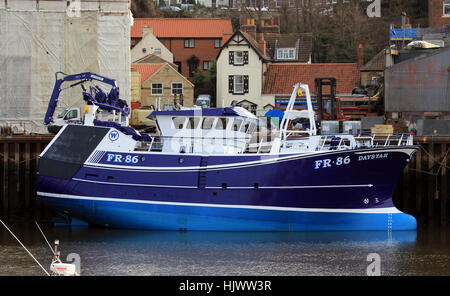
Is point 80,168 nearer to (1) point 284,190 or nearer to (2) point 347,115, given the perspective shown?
(1) point 284,190

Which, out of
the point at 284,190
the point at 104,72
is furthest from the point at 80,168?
the point at 104,72

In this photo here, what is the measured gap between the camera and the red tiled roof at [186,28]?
6303cm

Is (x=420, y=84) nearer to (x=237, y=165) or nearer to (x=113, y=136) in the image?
(x=237, y=165)

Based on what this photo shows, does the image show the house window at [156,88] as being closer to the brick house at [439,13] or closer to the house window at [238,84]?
the house window at [238,84]

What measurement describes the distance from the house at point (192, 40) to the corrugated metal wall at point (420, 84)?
23972 mm

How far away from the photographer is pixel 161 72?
172ft

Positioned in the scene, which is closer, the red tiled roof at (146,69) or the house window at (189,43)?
the red tiled roof at (146,69)

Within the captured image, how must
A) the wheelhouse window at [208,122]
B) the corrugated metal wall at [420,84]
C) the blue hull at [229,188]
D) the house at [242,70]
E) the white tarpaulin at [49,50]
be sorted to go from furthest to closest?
the house at [242,70]
the white tarpaulin at [49,50]
the corrugated metal wall at [420,84]
the wheelhouse window at [208,122]
the blue hull at [229,188]

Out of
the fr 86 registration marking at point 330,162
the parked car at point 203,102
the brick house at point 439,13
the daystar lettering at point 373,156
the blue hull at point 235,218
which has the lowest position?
the blue hull at point 235,218

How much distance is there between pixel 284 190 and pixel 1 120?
19.0 metres

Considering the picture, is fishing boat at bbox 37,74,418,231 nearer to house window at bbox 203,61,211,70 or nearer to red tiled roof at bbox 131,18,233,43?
house window at bbox 203,61,211,70

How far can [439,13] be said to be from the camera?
5597 centimetres

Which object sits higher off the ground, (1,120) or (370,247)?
(1,120)
